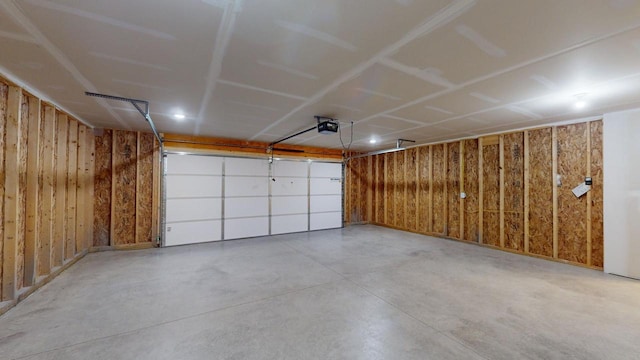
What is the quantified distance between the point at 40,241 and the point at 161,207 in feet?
6.80

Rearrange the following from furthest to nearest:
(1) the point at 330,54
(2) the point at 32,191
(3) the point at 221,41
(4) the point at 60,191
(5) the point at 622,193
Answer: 1. (4) the point at 60,191
2. (5) the point at 622,193
3. (2) the point at 32,191
4. (1) the point at 330,54
5. (3) the point at 221,41

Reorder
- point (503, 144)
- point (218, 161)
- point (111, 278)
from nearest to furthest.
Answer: point (111, 278) < point (503, 144) < point (218, 161)

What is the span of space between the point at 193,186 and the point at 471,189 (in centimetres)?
645

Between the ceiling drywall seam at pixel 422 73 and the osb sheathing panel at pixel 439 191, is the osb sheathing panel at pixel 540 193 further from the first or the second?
the ceiling drywall seam at pixel 422 73

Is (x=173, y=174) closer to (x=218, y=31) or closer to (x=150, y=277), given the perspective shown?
(x=150, y=277)

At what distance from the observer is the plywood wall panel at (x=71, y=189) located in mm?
4160

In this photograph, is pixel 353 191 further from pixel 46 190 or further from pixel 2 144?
pixel 2 144

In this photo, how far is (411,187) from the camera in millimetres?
7188

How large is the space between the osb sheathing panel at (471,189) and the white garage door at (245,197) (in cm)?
346

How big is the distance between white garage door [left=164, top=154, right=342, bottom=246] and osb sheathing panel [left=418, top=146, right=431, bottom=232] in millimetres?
2358

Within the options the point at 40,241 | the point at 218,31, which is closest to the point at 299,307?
the point at 218,31

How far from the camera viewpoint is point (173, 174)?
5559 millimetres

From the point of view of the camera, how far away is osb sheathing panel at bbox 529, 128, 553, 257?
14.7ft

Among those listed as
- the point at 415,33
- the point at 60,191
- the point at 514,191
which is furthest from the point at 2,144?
the point at 514,191
